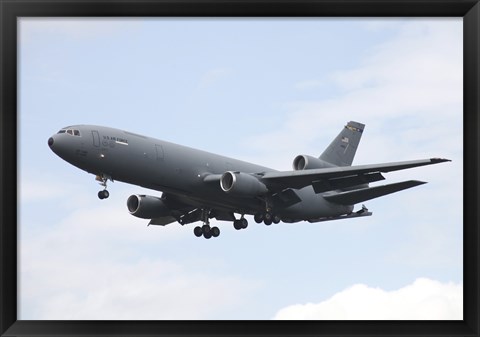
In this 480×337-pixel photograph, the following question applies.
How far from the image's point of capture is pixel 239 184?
29.8 m

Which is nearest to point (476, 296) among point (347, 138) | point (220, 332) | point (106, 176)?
point (220, 332)

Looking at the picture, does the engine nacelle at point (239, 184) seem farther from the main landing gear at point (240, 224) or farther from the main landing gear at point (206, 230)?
the main landing gear at point (206, 230)

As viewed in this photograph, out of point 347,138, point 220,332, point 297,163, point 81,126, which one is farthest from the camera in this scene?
point 347,138

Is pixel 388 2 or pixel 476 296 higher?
pixel 388 2

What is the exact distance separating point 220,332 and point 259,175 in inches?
886

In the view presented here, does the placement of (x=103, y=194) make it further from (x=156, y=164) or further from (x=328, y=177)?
(x=328, y=177)

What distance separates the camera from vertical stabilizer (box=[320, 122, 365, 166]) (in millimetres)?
36781

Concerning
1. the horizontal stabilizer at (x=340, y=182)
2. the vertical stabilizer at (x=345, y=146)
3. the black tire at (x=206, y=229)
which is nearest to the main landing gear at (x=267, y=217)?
the horizontal stabilizer at (x=340, y=182)

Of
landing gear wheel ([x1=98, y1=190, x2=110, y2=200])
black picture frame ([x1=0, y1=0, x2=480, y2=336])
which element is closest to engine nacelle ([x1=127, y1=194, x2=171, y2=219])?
landing gear wheel ([x1=98, y1=190, x2=110, y2=200])

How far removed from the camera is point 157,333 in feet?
29.8

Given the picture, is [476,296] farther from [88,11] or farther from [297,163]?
[297,163]

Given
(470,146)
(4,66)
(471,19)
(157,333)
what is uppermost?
(471,19)

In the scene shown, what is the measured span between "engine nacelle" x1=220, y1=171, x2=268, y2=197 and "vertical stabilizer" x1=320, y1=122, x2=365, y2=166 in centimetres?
711

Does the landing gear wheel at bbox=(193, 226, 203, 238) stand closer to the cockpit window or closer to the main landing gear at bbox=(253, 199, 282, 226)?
the main landing gear at bbox=(253, 199, 282, 226)
